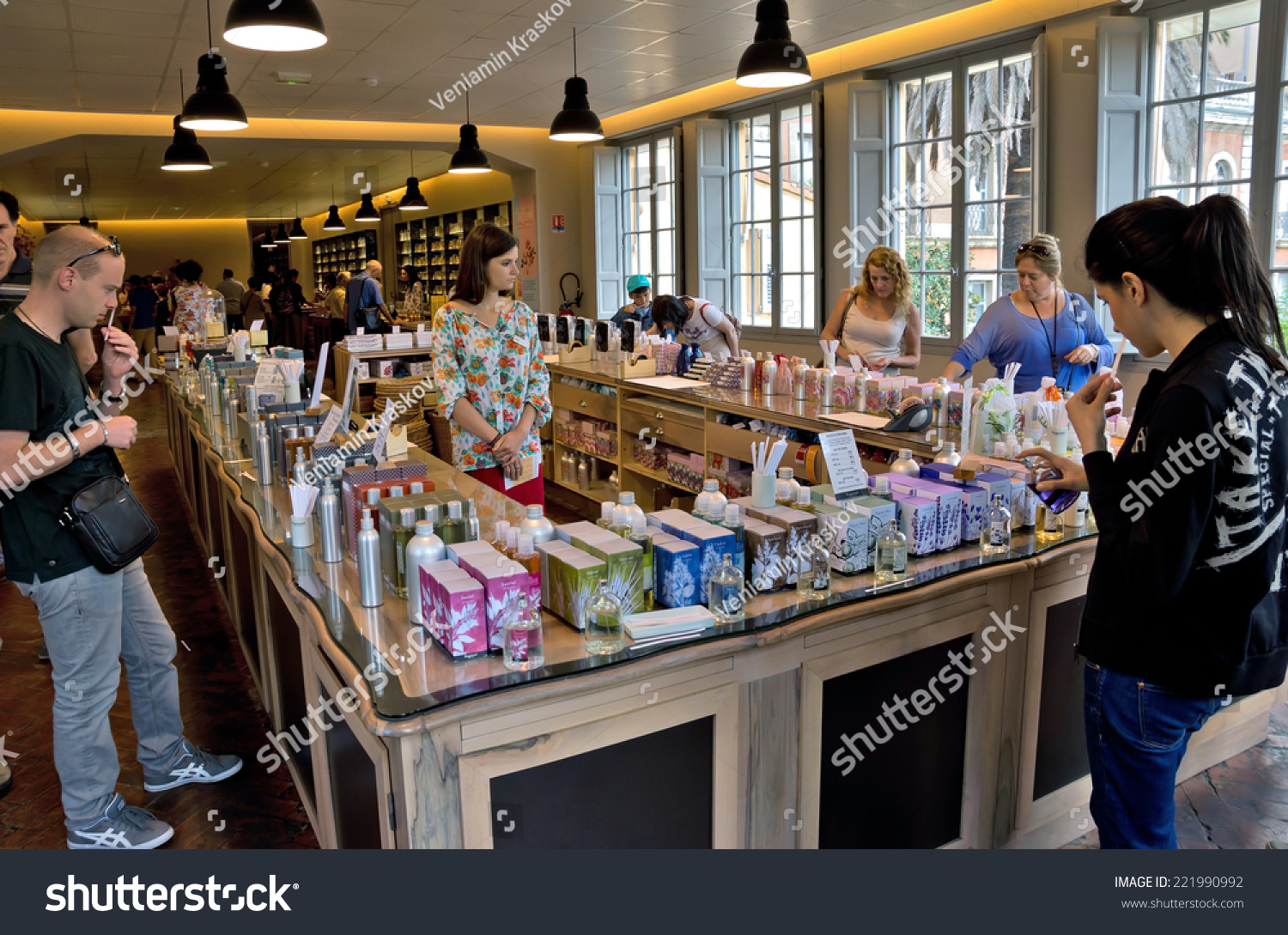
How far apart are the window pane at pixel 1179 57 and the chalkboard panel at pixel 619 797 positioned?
6026 millimetres

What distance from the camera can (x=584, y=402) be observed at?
6.88 meters

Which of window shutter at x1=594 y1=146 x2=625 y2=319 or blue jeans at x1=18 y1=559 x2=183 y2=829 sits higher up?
window shutter at x1=594 y1=146 x2=625 y2=319

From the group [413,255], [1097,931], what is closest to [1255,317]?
[1097,931]

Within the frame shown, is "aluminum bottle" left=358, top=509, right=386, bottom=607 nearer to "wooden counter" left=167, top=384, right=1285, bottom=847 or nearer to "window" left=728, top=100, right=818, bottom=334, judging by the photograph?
"wooden counter" left=167, top=384, right=1285, bottom=847

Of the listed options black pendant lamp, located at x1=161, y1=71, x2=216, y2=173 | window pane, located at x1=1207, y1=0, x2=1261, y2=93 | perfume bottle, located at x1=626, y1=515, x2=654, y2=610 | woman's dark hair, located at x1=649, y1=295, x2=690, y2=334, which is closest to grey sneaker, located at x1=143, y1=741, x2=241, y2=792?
perfume bottle, located at x1=626, y1=515, x2=654, y2=610

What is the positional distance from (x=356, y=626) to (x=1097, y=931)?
1708mm

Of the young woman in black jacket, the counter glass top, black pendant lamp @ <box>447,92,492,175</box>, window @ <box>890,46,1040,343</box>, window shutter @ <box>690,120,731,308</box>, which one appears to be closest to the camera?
the young woman in black jacket

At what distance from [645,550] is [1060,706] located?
4.70 feet

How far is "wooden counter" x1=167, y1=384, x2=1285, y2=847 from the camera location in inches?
71.2

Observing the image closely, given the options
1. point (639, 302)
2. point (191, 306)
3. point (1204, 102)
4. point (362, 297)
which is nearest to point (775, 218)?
point (639, 302)

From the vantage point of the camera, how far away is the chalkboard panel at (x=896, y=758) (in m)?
2.29

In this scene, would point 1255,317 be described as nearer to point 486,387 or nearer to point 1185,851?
point 1185,851

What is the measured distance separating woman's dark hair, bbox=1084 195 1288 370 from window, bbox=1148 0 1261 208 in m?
4.69

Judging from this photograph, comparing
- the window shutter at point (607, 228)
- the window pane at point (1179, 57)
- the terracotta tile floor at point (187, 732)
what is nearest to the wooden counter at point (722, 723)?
the terracotta tile floor at point (187, 732)
